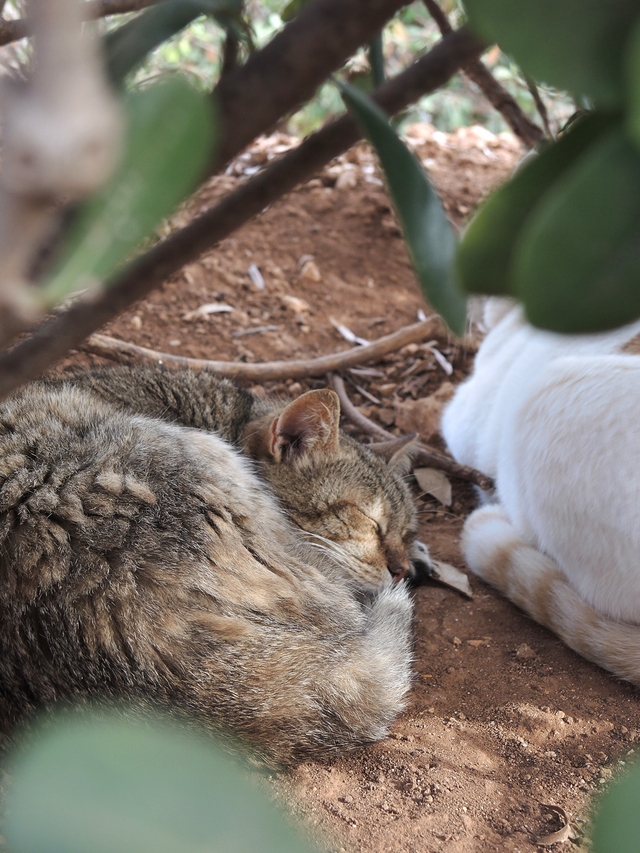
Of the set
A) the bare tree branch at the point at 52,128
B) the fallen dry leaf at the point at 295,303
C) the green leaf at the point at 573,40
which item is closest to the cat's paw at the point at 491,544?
the fallen dry leaf at the point at 295,303

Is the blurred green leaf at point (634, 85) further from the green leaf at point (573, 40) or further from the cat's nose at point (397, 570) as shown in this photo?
the cat's nose at point (397, 570)

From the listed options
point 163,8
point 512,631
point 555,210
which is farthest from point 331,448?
point 555,210

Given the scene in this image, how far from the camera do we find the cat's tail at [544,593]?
2.29 m

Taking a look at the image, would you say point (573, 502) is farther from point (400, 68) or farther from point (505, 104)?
point (400, 68)

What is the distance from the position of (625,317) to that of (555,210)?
10 cm

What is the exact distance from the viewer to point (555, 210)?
1.69ft

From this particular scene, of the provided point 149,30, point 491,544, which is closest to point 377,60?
point 149,30

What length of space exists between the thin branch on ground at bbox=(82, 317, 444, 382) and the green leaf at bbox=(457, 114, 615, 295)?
9.86ft

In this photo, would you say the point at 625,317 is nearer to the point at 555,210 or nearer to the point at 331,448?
the point at 555,210

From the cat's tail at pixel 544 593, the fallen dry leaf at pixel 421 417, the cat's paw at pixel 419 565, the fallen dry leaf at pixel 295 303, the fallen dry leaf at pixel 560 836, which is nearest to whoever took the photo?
the fallen dry leaf at pixel 560 836

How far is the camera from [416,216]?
72cm

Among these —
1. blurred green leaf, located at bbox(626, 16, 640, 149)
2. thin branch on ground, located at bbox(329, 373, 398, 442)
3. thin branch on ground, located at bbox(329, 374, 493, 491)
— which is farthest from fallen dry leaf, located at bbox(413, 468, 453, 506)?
blurred green leaf, located at bbox(626, 16, 640, 149)

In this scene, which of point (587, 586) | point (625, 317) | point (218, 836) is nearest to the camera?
point (218, 836)

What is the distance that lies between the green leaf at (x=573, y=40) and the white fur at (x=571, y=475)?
161cm
